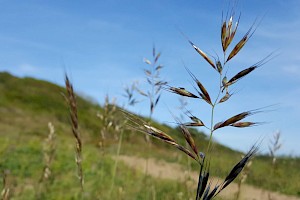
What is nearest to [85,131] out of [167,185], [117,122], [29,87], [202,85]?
[29,87]

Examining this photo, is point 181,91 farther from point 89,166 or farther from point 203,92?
point 89,166

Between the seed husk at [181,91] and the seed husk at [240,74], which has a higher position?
the seed husk at [240,74]

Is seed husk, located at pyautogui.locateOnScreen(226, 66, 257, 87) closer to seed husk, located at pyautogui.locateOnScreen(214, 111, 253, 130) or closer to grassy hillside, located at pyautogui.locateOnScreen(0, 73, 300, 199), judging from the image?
seed husk, located at pyautogui.locateOnScreen(214, 111, 253, 130)

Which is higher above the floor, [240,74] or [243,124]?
[240,74]

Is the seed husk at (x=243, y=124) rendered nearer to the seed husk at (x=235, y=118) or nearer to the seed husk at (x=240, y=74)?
the seed husk at (x=235, y=118)

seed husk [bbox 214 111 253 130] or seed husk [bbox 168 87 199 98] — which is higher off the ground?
seed husk [bbox 168 87 199 98]

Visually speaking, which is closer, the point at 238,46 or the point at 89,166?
the point at 238,46

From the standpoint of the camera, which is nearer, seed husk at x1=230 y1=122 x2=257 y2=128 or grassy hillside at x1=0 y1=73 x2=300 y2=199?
seed husk at x1=230 y1=122 x2=257 y2=128

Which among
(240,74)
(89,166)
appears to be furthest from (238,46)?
(89,166)

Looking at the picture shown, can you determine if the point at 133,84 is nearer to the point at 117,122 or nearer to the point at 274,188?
the point at 117,122

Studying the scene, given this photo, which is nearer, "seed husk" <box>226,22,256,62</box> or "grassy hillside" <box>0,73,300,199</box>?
"seed husk" <box>226,22,256,62</box>

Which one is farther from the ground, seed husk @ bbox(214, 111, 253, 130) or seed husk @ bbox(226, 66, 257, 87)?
seed husk @ bbox(226, 66, 257, 87)

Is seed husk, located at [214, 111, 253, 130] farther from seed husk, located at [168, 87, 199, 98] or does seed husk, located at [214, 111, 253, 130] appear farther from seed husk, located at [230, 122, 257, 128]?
seed husk, located at [168, 87, 199, 98]

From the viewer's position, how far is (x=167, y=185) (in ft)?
42.8
